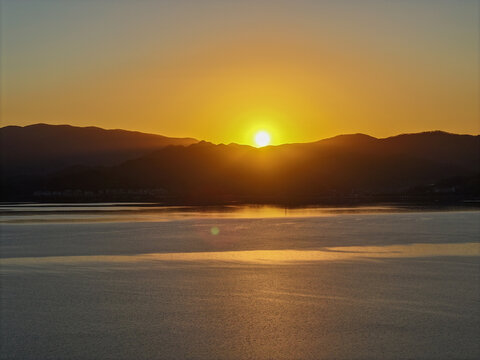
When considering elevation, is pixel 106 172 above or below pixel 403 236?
above

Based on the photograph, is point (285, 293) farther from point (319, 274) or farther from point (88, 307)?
point (88, 307)

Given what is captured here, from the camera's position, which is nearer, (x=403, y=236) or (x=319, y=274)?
(x=319, y=274)

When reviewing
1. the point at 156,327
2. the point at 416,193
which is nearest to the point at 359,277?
the point at 156,327

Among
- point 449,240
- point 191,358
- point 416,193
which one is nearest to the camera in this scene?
point 191,358

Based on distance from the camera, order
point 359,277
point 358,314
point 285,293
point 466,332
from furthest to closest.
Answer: point 359,277 → point 285,293 → point 358,314 → point 466,332

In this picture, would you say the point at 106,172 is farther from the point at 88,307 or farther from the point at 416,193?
the point at 88,307

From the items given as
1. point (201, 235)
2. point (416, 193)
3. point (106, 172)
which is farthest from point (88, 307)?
point (106, 172)
